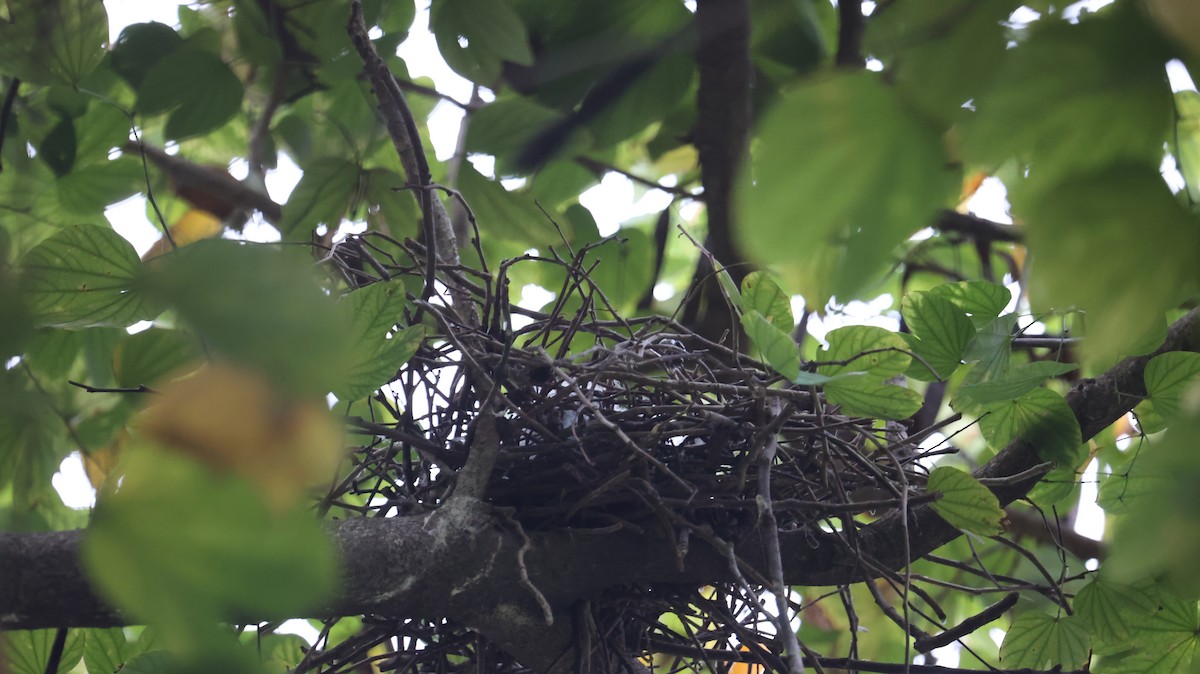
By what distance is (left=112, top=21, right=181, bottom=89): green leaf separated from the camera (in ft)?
3.26

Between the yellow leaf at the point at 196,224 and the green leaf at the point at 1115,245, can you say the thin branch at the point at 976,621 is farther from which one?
the yellow leaf at the point at 196,224

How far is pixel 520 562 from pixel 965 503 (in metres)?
0.33

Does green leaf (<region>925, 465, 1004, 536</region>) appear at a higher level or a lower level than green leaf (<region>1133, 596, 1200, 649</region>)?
higher

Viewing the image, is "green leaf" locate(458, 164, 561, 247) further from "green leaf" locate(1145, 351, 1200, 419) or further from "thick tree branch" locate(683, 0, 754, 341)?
"green leaf" locate(1145, 351, 1200, 419)

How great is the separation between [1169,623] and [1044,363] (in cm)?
31

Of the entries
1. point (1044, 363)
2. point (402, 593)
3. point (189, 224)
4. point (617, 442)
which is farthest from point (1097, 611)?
point (189, 224)

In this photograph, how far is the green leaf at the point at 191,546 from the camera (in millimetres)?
190

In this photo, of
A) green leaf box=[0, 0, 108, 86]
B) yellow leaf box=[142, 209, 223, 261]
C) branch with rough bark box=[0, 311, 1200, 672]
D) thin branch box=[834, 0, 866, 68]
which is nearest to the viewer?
branch with rough bark box=[0, 311, 1200, 672]

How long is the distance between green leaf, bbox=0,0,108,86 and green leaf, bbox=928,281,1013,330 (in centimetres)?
69

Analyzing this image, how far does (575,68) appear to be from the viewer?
Result: 0.83m

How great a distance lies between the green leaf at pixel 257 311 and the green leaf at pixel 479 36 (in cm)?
68

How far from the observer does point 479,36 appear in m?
0.86

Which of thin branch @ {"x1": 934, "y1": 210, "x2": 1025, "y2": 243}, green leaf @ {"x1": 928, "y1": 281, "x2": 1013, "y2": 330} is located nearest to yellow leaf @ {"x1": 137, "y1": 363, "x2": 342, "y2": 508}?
green leaf @ {"x1": 928, "y1": 281, "x2": 1013, "y2": 330}

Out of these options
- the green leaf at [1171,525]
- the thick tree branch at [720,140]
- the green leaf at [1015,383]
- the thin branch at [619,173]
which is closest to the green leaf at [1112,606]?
the green leaf at [1015,383]
